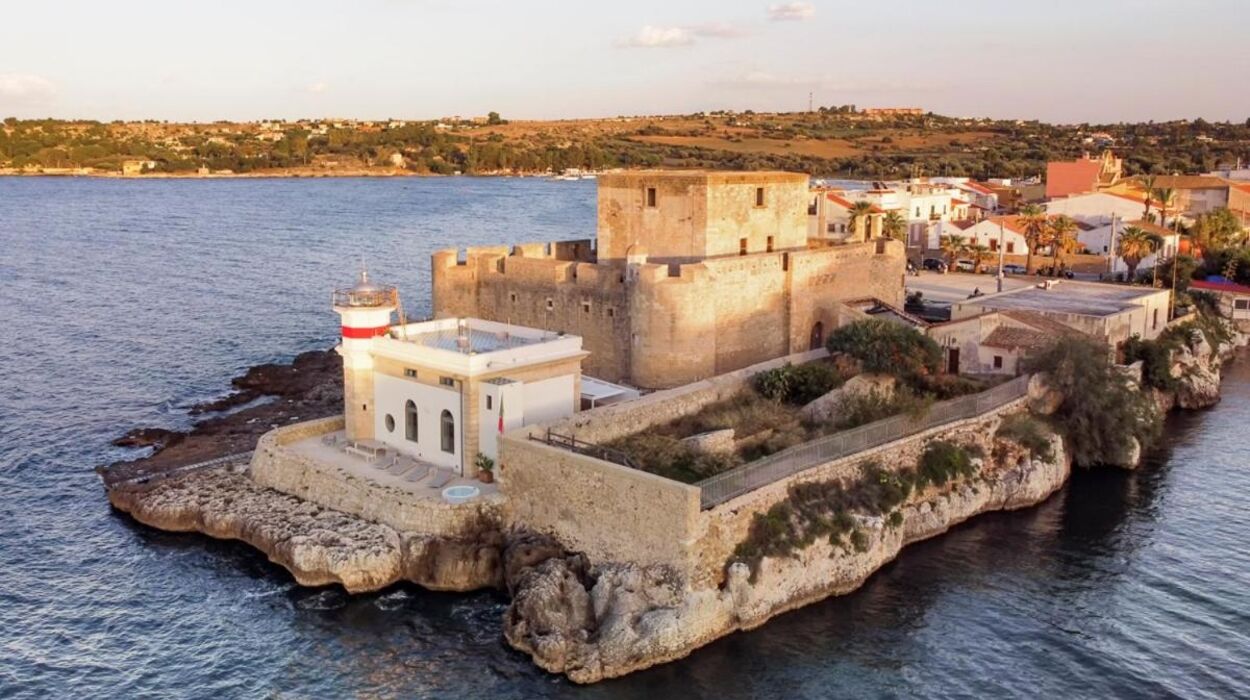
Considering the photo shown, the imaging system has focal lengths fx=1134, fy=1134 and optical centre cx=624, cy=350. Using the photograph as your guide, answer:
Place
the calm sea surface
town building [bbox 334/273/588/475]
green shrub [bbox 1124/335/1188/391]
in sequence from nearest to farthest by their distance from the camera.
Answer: the calm sea surface
town building [bbox 334/273/588/475]
green shrub [bbox 1124/335/1188/391]

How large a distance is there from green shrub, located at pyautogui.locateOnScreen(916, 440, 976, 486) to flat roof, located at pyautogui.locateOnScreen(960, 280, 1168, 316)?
33.6 ft

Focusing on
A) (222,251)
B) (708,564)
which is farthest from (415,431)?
(222,251)

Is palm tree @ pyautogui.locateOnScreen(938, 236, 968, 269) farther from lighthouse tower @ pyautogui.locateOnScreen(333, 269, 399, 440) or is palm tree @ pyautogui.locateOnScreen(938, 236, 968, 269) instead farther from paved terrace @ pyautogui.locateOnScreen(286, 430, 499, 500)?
paved terrace @ pyautogui.locateOnScreen(286, 430, 499, 500)

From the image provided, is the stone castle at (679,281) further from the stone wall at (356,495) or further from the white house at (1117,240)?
the white house at (1117,240)

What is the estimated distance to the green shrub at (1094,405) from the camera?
90.9ft

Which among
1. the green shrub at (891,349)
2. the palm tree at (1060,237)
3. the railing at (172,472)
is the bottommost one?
the railing at (172,472)

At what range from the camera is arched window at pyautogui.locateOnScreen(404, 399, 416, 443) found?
79.5 feet

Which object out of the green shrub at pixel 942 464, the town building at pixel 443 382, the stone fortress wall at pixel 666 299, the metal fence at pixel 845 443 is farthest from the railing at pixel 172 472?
the green shrub at pixel 942 464

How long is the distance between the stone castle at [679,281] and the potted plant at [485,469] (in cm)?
628

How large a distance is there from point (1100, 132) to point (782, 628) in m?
152

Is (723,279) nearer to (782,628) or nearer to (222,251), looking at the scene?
(782,628)

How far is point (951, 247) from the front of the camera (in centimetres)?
5350

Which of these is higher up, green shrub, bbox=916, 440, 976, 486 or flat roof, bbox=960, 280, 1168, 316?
flat roof, bbox=960, 280, 1168, 316

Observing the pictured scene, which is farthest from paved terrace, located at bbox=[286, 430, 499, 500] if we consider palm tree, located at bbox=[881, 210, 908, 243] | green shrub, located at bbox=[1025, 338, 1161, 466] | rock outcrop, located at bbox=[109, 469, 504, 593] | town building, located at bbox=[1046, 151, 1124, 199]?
town building, located at bbox=[1046, 151, 1124, 199]
